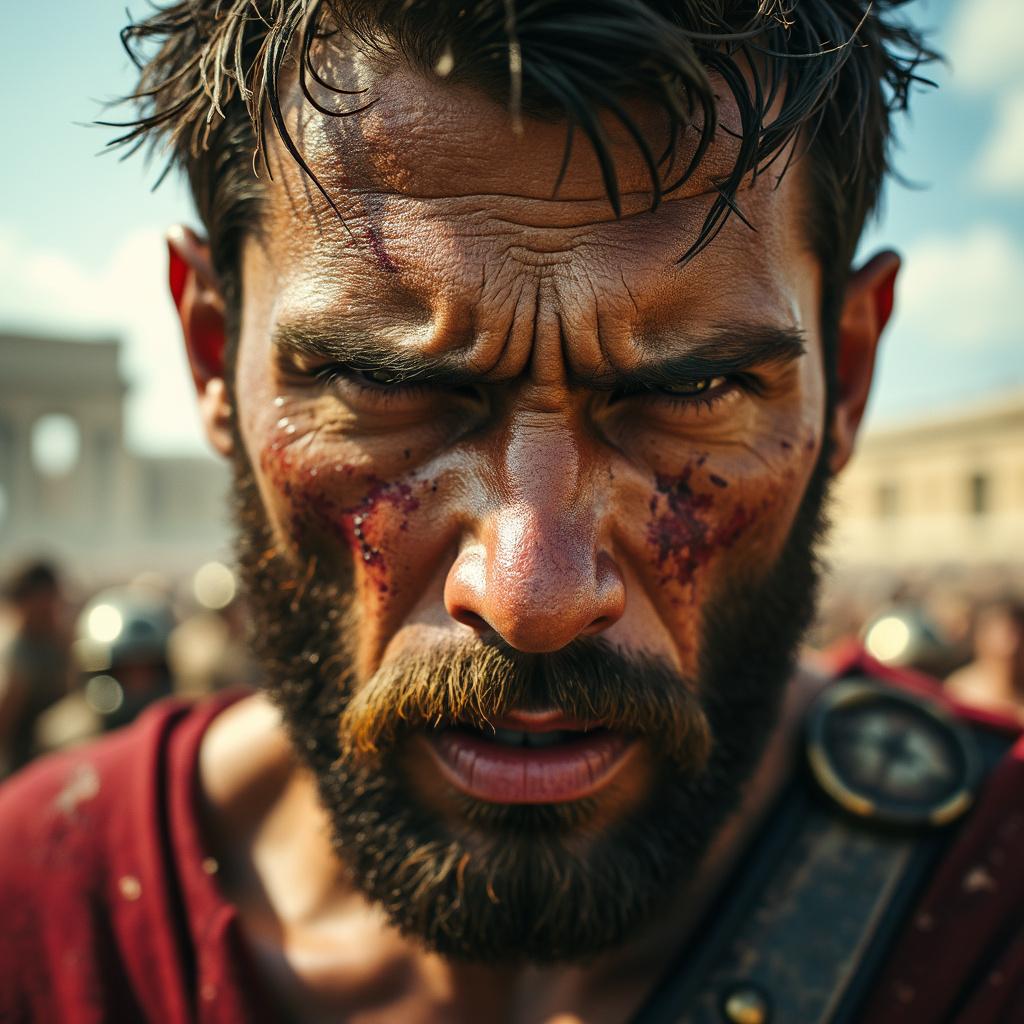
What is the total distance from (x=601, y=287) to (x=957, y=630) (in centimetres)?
824

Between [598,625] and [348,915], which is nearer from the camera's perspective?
[598,625]

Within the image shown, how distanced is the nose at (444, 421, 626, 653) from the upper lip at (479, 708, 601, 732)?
0.12 m

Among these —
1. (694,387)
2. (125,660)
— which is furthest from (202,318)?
(125,660)

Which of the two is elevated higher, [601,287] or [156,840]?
[601,287]

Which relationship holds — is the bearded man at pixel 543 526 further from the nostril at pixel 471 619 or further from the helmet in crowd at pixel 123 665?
the helmet in crowd at pixel 123 665

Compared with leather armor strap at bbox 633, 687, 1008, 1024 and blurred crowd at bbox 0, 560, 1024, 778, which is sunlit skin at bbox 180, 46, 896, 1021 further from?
blurred crowd at bbox 0, 560, 1024, 778

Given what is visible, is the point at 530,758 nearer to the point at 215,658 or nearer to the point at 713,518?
the point at 713,518

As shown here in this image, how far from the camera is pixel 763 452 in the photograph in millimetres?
1622

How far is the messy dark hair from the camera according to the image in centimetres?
129

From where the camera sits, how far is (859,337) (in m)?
1.95

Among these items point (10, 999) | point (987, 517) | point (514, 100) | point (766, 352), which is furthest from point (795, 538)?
point (987, 517)

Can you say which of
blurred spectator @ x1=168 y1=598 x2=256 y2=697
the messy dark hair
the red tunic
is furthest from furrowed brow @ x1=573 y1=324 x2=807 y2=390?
blurred spectator @ x1=168 y1=598 x2=256 y2=697

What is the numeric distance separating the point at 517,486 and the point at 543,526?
73mm

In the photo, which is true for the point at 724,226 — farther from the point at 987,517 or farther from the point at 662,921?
the point at 987,517
